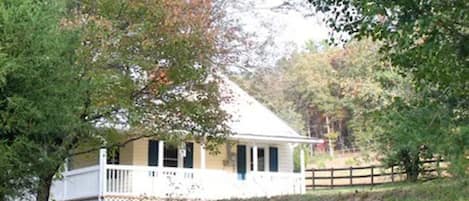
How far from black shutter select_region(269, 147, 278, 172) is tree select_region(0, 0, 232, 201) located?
8.42 metres

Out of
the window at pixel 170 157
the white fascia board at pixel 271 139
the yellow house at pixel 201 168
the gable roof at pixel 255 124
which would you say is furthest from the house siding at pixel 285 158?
the window at pixel 170 157

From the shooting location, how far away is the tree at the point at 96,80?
10773mm

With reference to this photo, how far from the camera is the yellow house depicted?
785 inches

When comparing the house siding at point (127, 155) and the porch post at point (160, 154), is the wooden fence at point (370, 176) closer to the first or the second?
the porch post at point (160, 154)

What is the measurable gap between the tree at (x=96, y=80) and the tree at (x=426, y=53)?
425cm

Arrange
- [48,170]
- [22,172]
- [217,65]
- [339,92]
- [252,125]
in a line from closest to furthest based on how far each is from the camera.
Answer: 1. [22,172]
2. [48,170]
3. [217,65]
4. [252,125]
5. [339,92]

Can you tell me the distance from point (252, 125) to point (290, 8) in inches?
162

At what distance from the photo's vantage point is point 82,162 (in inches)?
912

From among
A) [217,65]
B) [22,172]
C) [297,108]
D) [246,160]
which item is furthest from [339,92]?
[22,172]

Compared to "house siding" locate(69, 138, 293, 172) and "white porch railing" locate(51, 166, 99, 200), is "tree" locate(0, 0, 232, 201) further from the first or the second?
"house siding" locate(69, 138, 293, 172)

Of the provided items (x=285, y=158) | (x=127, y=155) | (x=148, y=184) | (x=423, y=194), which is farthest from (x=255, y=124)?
(x=423, y=194)

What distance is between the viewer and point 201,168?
22875 millimetres

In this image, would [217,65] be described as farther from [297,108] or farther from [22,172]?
[297,108]

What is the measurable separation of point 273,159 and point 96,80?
14180mm
